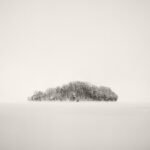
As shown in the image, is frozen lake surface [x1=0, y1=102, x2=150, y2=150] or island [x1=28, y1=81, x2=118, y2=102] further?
island [x1=28, y1=81, x2=118, y2=102]

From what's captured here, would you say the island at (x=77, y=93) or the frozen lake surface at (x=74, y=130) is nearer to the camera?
the frozen lake surface at (x=74, y=130)

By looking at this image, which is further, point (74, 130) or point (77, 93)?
point (77, 93)

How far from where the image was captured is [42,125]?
1288 mm

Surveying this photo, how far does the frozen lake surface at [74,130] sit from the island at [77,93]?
100 cm

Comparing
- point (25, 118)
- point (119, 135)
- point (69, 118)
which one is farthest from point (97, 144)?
point (25, 118)

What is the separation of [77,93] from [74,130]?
1339 millimetres

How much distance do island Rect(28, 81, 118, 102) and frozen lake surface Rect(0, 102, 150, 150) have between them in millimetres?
997

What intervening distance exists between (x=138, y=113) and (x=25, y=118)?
722mm

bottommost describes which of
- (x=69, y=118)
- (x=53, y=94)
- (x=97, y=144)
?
(x=97, y=144)

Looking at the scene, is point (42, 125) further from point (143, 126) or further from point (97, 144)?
point (143, 126)

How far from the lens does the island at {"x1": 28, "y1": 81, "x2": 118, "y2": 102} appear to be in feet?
8.36

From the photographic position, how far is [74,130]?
1.25 metres

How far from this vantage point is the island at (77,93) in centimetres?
255

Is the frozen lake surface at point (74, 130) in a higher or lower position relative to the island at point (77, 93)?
lower
